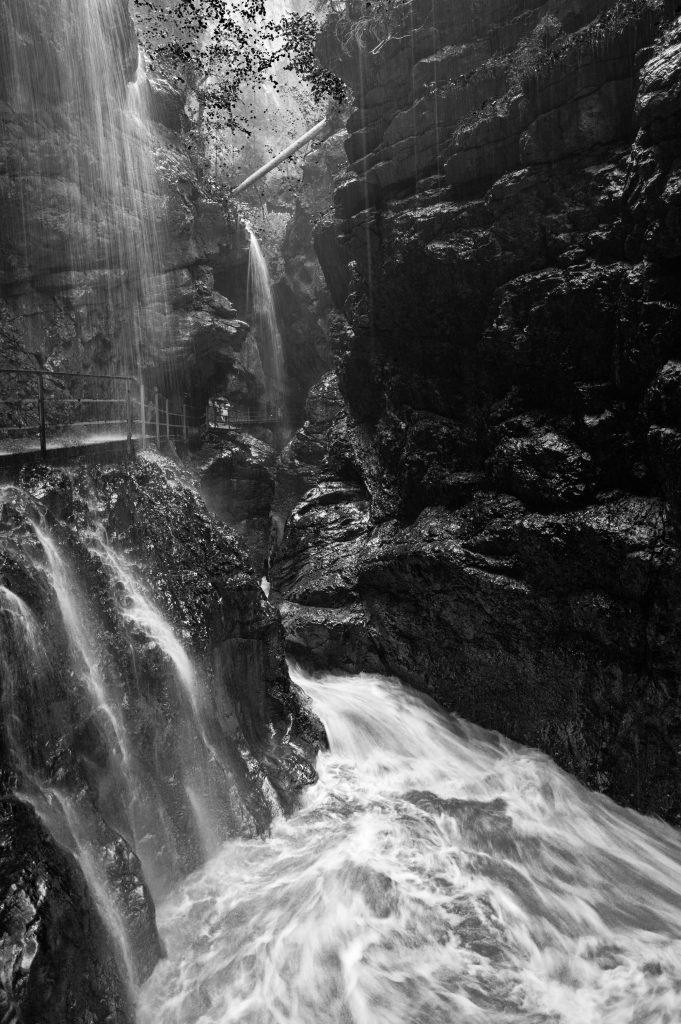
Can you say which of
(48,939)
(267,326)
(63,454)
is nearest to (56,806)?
(48,939)

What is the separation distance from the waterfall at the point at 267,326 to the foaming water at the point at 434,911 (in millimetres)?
16097

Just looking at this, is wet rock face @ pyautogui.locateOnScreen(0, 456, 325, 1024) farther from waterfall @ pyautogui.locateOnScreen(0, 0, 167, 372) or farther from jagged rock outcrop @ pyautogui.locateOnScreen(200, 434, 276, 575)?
waterfall @ pyautogui.locateOnScreen(0, 0, 167, 372)

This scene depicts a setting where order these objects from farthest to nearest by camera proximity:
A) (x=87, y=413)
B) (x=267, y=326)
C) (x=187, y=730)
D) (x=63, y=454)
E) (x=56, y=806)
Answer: (x=267, y=326), (x=87, y=413), (x=63, y=454), (x=187, y=730), (x=56, y=806)

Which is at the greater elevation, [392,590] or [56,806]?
[392,590]

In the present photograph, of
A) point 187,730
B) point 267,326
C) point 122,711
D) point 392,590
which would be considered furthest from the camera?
point 267,326

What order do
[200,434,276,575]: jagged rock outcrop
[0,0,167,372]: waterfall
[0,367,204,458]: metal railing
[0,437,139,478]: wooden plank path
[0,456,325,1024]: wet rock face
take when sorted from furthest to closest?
1. [200,434,276,575]: jagged rock outcrop
2. [0,0,167,372]: waterfall
3. [0,367,204,458]: metal railing
4. [0,437,139,478]: wooden plank path
5. [0,456,325,1024]: wet rock face

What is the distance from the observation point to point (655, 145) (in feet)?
25.3

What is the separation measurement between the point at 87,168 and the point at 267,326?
8.96 metres

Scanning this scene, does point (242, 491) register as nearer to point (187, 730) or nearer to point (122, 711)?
point (187, 730)

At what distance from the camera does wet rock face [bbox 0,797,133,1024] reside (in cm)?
365

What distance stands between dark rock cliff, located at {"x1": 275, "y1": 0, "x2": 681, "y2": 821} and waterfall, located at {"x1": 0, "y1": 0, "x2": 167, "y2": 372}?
233 inches

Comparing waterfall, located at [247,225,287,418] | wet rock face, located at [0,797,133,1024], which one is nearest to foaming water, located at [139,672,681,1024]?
wet rock face, located at [0,797,133,1024]

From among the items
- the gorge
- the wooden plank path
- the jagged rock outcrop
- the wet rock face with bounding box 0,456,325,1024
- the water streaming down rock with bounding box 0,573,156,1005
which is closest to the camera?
the wet rock face with bounding box 0,456,325,1024

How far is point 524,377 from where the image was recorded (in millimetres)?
9602
